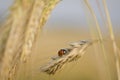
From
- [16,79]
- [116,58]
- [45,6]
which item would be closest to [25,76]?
[16,79]

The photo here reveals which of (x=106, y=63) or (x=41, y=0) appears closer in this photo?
(x=41, y=0)

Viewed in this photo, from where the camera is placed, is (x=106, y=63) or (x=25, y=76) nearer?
(x=25, y=76)

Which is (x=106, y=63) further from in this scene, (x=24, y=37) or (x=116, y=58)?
(x=24, y=37)

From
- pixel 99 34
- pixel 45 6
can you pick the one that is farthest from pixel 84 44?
pixel 45 6

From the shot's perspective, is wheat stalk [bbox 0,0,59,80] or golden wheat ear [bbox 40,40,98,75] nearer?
wheat stalk [bbox 0,0,59,80]

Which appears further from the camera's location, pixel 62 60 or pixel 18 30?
pixel 62 60

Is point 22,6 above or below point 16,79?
above

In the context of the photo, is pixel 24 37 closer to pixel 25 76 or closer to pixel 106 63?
pixel 25 76

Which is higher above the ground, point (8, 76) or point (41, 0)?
point (41, 0)

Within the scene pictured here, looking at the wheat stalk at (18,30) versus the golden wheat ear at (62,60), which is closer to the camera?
the wheat stalk at (18,30)
